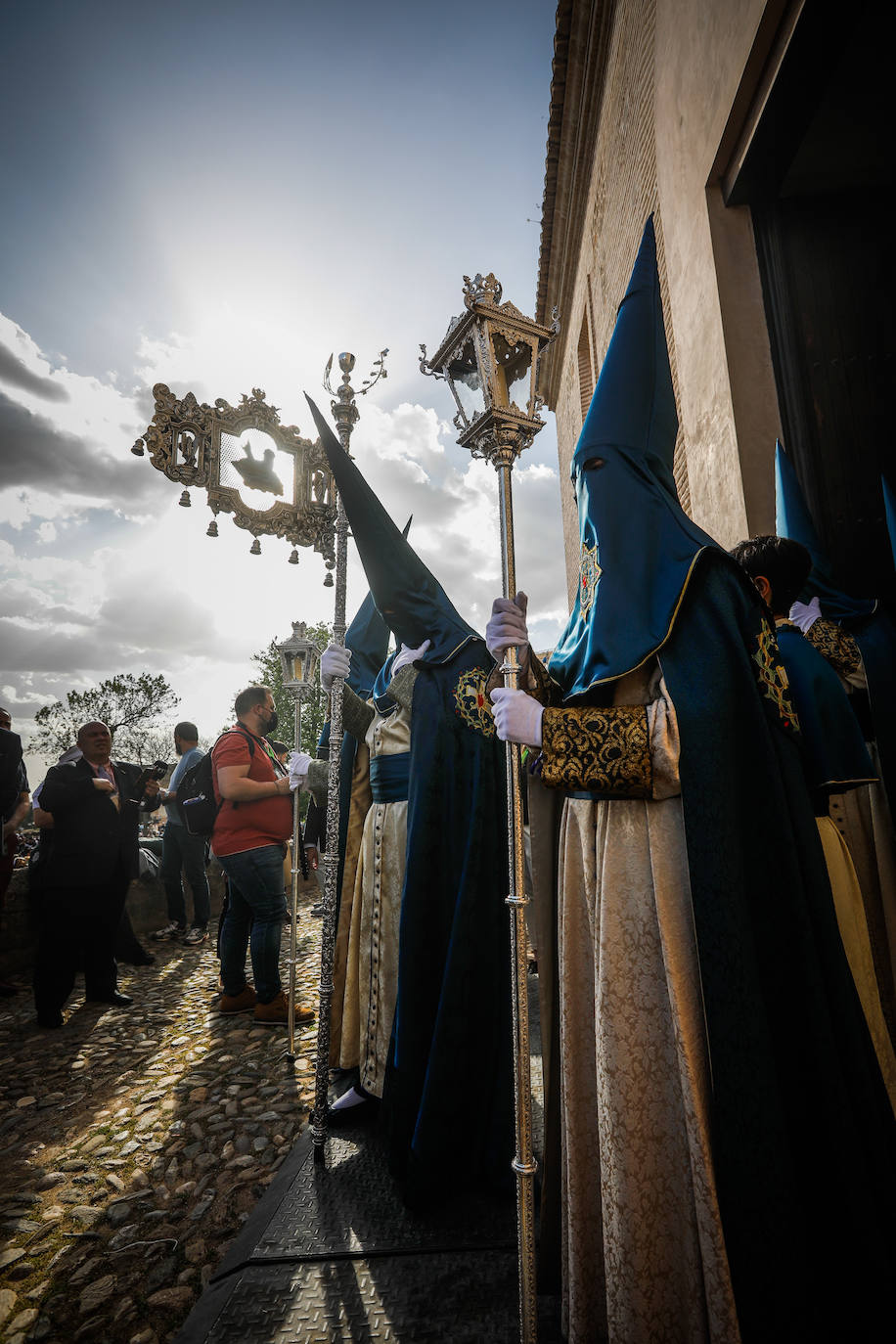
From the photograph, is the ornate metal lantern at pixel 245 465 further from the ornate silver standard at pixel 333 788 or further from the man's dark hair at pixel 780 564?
the man's dark hair at pixel 780 564

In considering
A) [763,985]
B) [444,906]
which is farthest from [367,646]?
[763,985]

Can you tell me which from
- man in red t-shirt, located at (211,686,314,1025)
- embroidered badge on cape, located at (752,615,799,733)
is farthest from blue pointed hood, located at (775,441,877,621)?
man in red t-shirt, located at (211,686,314,1025)

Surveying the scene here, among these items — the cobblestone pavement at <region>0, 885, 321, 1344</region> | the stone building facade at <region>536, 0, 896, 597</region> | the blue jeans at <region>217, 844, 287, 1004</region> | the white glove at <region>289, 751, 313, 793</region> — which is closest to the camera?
the cobblestone pavement at <region>0, 885, 321, 1344</region>

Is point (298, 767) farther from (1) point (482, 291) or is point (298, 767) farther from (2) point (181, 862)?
(2) point (181, 862)

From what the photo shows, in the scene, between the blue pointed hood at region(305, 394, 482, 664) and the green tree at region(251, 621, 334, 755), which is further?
the green tree at region(251, 621, 334, 755)

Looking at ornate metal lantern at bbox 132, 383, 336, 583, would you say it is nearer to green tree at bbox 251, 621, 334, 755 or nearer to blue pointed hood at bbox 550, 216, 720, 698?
blue pointed hood at bbox 550, 216, 720, 698

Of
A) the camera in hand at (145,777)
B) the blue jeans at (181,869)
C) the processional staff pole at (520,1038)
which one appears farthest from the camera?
the blue jeans at (181,869)

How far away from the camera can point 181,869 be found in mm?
6980

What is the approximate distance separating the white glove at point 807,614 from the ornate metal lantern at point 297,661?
124 inches

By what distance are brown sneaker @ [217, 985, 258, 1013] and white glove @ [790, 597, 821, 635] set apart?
450 centimetres

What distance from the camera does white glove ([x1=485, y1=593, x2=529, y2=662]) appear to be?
2.02m

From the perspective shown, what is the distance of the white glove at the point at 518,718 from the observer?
1.73 m

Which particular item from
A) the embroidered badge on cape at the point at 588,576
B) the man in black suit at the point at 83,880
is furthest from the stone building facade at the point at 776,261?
the man in black suit at the point at 83,880

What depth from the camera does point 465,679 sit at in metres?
2.88
